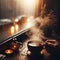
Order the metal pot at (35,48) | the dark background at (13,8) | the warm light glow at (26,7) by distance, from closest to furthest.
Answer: the metal pot at (35,48)
the dark background at (13,8)
the warm light glow at (26,7)

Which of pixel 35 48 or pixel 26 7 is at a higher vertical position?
pixel 26 7

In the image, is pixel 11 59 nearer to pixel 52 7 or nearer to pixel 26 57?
pixel 26 57

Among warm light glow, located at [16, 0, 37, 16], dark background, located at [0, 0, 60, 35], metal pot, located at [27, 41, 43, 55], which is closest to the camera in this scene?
metal pot, located at [27, 41, 43, 55]

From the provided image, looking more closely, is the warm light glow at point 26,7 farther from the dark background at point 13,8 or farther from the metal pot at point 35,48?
the metal pot at point 35,48

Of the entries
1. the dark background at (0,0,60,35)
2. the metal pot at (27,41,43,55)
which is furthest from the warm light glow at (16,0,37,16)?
the metal pot at (27,41,43,55)

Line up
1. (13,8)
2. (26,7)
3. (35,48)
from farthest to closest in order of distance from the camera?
(26,7), (13,8), (35,48)

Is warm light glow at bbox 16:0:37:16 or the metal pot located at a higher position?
warm light glow at bbox 16:0:37:16

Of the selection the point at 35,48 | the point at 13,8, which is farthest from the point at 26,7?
the point at 35,48

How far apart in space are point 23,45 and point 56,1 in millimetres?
2134

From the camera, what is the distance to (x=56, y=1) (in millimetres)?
4754

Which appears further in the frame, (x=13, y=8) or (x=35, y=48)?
(x=13, y=8)

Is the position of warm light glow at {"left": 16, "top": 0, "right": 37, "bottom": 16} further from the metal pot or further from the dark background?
the metal pot

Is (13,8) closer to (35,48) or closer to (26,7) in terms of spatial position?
(26,7)

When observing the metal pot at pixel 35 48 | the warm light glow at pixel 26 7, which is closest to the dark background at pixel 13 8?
the warm light glow at pixel 26 7
